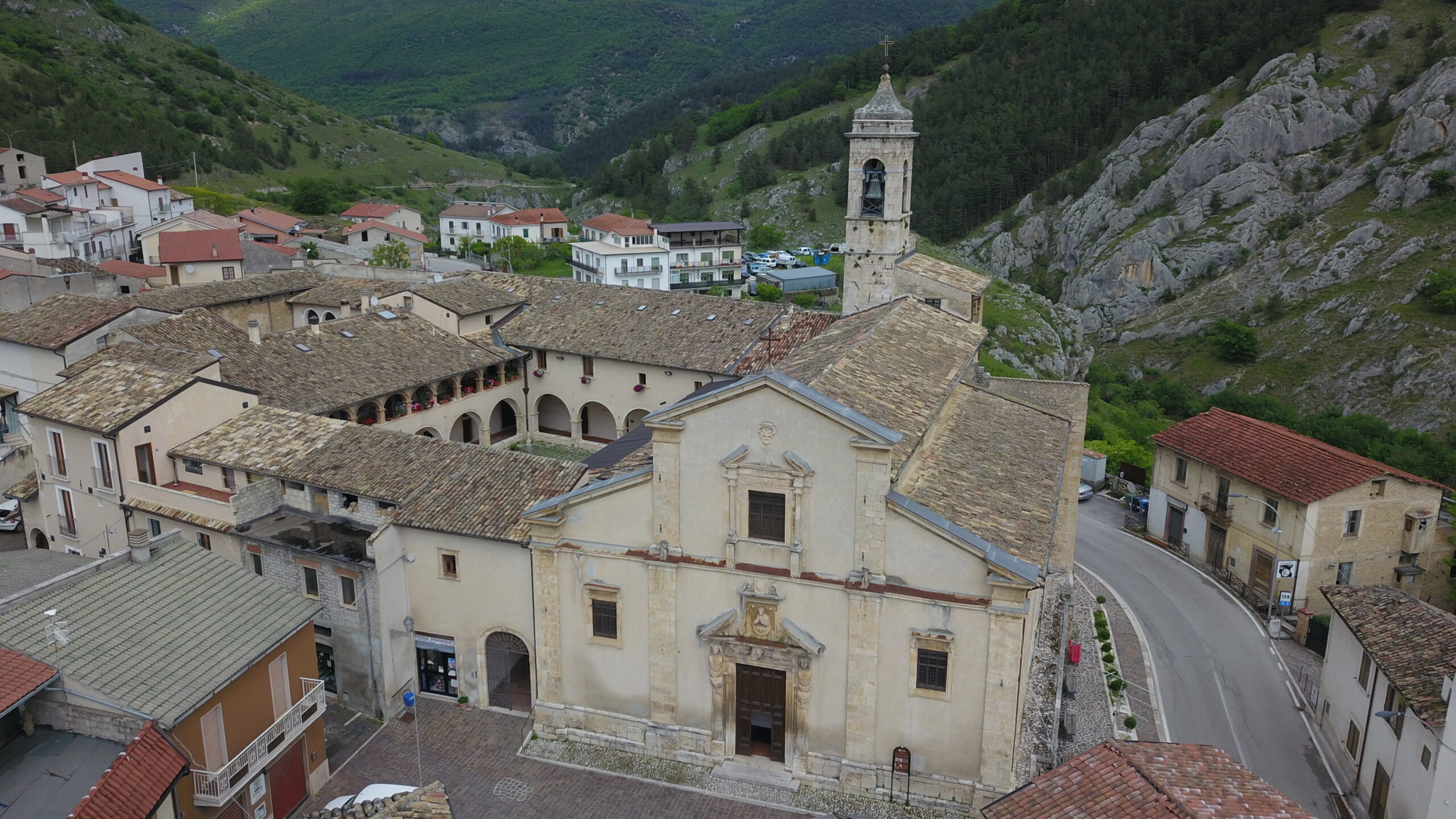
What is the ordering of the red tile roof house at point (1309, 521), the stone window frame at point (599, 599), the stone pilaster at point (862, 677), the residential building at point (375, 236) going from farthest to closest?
1. the residential building at point (375, 236)
2. the red tile roof house at point (1309, 521)
3. the stone window frame at point (599, 599)
4. the stone pilaster at point (862, 677)

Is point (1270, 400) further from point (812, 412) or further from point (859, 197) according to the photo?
point (812, 412)

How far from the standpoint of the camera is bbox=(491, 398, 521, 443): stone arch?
55.2m

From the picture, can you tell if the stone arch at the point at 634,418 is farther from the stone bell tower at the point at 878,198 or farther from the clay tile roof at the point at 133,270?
the clay tile roof at the point at 133,270

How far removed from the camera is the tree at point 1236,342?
86.7 metres

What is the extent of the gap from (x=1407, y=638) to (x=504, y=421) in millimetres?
42039

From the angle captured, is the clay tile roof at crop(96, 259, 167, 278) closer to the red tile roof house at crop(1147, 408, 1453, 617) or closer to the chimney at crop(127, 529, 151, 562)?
the chimney at crop(127, 529, 151, 562)

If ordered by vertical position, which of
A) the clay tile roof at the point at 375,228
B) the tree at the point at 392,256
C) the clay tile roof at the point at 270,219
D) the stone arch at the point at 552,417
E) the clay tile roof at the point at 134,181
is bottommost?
the stone arch at the point at 552,417

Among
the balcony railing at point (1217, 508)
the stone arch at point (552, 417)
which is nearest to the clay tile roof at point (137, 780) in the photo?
the stone arch at point (552, 417)

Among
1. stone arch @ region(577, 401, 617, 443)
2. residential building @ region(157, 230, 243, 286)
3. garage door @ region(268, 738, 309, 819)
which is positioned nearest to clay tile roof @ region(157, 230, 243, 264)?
residential building @ region(157, 230, 243, 286)

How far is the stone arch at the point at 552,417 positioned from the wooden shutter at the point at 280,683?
30.6 meters

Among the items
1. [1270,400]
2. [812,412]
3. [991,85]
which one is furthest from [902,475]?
[991,85]

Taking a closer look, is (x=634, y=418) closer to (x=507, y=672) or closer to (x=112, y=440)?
(x=507, y=672)

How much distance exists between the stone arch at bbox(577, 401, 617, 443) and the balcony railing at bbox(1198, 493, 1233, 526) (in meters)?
28.6

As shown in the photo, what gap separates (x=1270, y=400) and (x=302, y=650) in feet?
232
